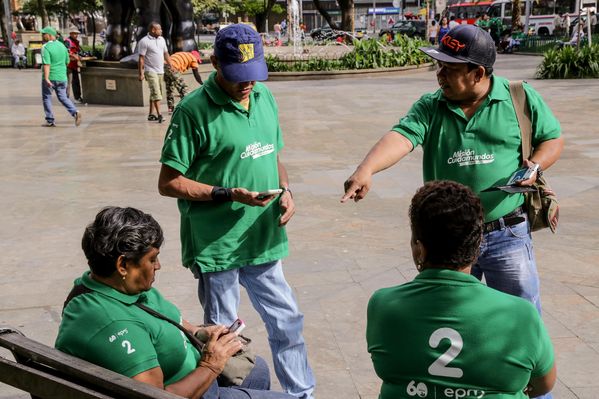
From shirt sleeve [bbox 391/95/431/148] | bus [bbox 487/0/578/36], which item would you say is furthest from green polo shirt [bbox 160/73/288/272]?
bus [bbox 487/0/578/36]

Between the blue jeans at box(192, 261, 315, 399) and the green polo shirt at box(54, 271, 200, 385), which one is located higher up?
the green polo shirt at box(54, 271, 200, 385)

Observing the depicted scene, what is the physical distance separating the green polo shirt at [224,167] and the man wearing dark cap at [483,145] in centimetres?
55

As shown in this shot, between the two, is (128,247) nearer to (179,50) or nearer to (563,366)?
(563,366)

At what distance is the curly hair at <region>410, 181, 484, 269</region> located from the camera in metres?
2.26

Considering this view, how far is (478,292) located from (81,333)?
1.28m

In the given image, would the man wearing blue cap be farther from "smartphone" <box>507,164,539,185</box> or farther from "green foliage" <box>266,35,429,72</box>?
"smartphone" <box>507,164,539,185</box>

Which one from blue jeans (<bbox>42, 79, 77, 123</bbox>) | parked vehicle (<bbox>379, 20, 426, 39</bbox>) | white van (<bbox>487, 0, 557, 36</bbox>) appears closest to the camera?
blue jeans (<bbox>42, 79, 77, 123</bbox>)

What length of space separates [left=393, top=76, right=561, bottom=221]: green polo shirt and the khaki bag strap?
2cm

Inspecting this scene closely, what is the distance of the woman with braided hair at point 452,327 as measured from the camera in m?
2.19

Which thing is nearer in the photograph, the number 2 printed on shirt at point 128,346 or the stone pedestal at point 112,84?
the number 2 printed on shirt at point 128,346

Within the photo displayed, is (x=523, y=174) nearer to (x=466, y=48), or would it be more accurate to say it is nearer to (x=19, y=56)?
(x=466, y=48)

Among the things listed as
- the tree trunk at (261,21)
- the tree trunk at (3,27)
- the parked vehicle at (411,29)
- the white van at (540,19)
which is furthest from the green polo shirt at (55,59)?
the tree trunk at (261,21)

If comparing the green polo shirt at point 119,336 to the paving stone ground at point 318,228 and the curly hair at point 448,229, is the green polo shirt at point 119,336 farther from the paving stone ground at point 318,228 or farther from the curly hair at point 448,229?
the paving stone ground at point 318,228

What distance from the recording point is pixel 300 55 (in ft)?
81.9
